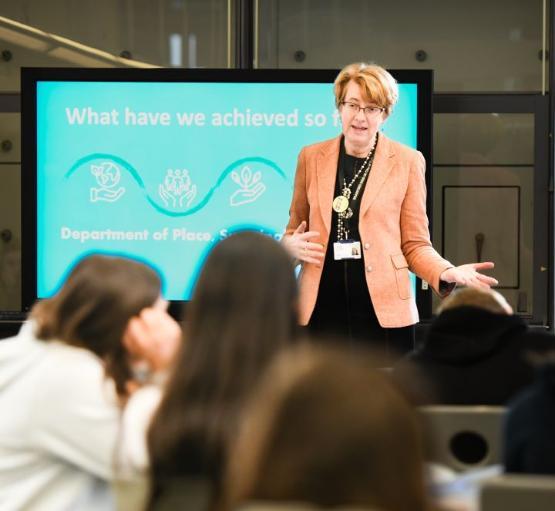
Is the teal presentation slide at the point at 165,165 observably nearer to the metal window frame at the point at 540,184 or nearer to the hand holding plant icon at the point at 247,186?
the hand holding plant icon at the point at 247,186

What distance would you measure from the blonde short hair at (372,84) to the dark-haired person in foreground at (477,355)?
2.54 metres

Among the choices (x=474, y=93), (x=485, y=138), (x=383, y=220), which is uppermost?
(x=474, y=93)

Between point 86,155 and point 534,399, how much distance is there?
19.1 ft

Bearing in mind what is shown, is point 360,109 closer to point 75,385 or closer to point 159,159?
point 159,159

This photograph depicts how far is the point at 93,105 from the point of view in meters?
7.60

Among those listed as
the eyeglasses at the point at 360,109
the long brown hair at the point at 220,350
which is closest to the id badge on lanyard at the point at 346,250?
the eyeglasses at the point at 360,109

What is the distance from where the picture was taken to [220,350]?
204 cm

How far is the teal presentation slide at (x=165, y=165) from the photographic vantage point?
24.8 ft

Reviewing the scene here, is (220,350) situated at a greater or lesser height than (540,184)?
lesser

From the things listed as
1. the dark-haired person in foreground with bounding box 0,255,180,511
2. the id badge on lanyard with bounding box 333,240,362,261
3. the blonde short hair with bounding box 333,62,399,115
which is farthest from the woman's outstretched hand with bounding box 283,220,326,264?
the dark-haired person in foreground with bounding box 0,255,180,511

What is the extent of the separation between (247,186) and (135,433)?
528 centimetres

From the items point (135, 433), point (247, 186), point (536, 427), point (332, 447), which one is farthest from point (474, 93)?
point (332, 447)

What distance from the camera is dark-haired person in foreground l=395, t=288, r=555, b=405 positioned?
321cm

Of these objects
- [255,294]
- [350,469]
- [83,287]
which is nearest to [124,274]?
[83,287]
